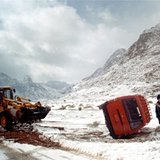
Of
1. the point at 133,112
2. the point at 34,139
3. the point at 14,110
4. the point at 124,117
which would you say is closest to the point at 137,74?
the point at 14,110

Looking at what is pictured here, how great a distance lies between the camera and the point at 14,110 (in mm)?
20750

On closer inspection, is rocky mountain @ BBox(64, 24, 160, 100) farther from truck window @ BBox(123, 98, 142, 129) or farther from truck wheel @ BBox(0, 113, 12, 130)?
truck window @ BBox(123, 98, 142, 129)

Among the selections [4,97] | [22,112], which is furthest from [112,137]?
[4,97]

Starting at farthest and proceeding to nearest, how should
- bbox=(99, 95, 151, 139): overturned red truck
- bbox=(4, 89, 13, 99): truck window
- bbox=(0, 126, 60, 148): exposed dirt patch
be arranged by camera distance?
bbox=(4, 89, 13, 99): truck window
bbox=(99, 95, 151, 139): overturned red truck
bbox=(0, 126, 60, 148): exposed dirt patch

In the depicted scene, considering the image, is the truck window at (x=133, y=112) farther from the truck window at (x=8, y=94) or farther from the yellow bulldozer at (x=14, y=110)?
the truck window at (x=8, y=94)

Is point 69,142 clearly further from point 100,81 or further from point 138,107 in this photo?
point 100,81

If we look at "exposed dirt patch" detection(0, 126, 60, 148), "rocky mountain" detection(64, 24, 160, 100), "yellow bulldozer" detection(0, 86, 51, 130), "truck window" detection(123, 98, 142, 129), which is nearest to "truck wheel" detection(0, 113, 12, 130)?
"yellow bulldozer" detection(0, 86, 51, 130)

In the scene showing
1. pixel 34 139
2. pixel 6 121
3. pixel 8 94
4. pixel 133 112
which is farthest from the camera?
pixel 8 94

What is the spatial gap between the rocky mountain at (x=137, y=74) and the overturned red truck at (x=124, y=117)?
153 ft

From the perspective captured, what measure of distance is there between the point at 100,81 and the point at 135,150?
310 ft

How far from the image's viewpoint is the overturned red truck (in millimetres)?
15664

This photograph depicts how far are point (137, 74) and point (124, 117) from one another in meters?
74.6

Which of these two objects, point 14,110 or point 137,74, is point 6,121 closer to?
point 14,110

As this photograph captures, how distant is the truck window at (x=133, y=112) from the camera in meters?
15.8
